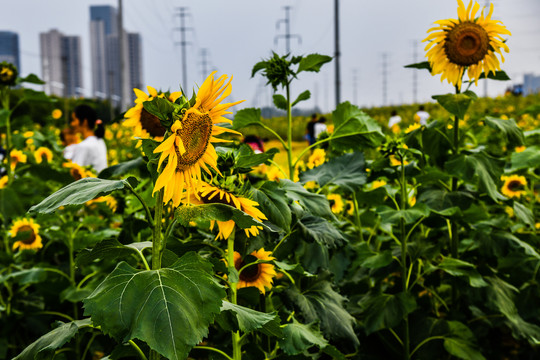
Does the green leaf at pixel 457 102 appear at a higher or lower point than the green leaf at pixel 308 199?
higher

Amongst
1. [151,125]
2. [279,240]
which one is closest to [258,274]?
[279,240]

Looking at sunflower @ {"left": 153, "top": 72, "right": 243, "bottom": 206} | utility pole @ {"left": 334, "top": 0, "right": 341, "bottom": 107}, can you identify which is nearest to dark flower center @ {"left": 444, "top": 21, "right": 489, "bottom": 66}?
sunflower @ {"left": 153, "top": 72, "right": 243, "bottom": 206}

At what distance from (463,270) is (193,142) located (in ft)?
4.57

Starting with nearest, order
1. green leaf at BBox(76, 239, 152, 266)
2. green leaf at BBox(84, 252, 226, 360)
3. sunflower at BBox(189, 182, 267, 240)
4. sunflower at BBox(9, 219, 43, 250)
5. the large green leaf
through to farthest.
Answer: green leaf at BBox(84, 252, 226, 360) → green leaf at BBox(76, 239, 152, 266) → sunflower at BBox(189, 182, 267, 240) → the large green leaf → sunflower at BBox(9, 219, 43, 250)

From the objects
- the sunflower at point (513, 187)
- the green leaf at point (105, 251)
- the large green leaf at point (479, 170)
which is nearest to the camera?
the green leaf at point (105, 251)

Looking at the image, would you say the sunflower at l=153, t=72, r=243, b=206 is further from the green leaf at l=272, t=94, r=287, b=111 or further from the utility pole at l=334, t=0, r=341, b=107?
the utility pole at l=334, t=0, r=341, b=107

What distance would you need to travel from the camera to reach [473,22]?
236cm

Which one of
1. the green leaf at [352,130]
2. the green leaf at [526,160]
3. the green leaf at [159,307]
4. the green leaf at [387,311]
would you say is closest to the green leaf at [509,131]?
the green leaf at [526,160]

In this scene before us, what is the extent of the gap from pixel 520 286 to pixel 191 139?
6.91 ft

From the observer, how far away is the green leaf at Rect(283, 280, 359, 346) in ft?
5.81

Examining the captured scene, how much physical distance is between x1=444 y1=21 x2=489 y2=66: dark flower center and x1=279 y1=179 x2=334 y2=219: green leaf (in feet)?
3.28

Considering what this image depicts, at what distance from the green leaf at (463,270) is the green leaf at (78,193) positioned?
137cm

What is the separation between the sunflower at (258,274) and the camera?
68.5 inches

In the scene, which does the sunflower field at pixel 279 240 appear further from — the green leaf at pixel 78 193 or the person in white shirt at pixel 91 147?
the person in white shirt at pixel 91 147
